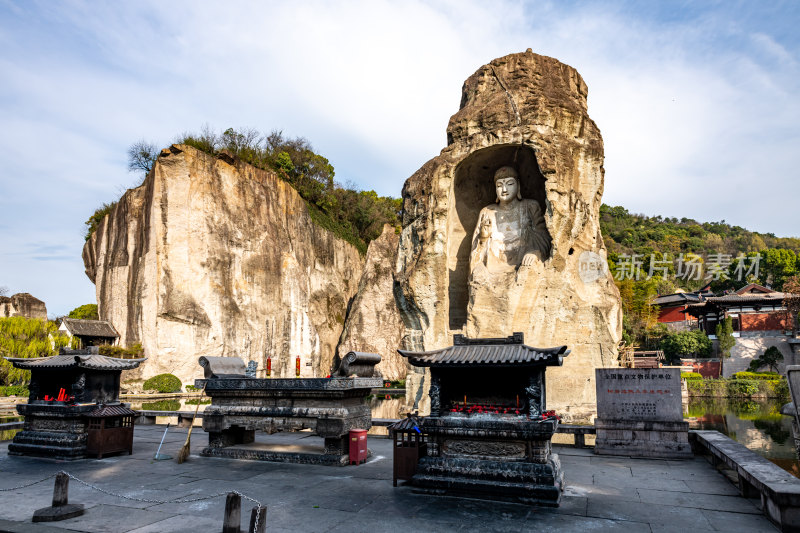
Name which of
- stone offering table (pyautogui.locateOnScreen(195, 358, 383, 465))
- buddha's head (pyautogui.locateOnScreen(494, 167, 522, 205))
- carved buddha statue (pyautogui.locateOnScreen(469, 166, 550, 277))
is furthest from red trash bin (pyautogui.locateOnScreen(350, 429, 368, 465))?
buddha's head (pyautogui.locateOnScreen(494, 167, 522, 205))

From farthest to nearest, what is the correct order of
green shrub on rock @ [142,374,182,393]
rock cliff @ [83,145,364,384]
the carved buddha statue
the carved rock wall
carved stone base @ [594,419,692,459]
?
rock cliff @ [83,145,364,384] → green shrub on rock @ [142,374,182,393] → the carved buddha statue → the carved rock wall → carved stone base @ [594,419,692,459]

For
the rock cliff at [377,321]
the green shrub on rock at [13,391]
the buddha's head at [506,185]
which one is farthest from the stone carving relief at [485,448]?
the rock cliff at [377,321]

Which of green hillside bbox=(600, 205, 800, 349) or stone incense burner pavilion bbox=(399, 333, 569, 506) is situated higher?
green hillside bbox=(600, 205, 800, 349)

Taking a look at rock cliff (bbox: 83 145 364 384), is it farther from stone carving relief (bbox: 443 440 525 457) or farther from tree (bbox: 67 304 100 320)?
stone carving relief (bbox: 443 440 525 457)

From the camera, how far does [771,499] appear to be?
620cm

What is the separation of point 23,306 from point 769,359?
6589 cm

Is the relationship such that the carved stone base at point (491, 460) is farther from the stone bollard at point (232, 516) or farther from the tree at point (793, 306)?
the tree at point (793, 306)

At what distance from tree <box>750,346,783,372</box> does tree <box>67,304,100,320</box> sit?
57.0 m

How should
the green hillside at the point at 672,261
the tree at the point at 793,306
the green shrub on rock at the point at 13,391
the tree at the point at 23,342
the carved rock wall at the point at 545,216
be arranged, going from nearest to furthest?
the carved rock wall at the point at 545,216, the green shrub on rock at the point at 13,391, the tree at the point at 23,342, the tree at the point at 793,306, the green hillside at the point at 672,261

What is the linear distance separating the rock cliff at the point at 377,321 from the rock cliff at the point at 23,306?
33.2m

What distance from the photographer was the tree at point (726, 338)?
40.7 m

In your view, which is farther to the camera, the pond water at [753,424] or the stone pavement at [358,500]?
the pond water at [753,424]

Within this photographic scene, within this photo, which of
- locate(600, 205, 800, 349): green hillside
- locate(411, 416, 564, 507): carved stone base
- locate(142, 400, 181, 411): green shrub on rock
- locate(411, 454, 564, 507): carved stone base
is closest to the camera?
locate(411, 454, 564, 507): carved stone base

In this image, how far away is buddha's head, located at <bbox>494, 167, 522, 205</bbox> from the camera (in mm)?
19562
